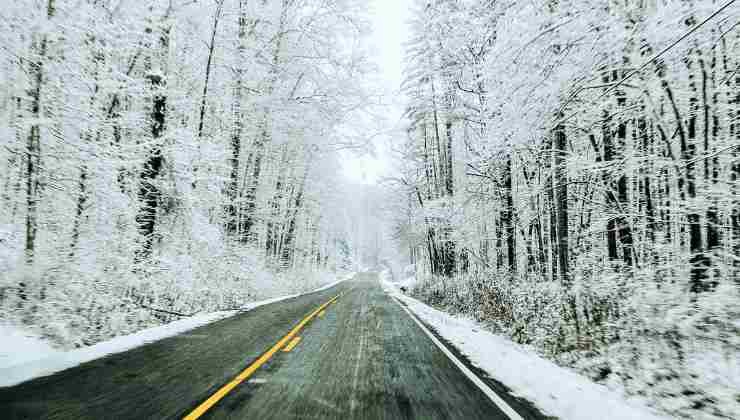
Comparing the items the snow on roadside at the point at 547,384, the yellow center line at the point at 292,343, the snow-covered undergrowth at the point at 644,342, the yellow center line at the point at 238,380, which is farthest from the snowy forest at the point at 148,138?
the snow-covered undergrowth at the point at 644,342

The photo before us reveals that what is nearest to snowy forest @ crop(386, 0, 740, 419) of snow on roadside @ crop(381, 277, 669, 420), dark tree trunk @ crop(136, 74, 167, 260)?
snow on roadside @ crop(381, 277, 669, 420)

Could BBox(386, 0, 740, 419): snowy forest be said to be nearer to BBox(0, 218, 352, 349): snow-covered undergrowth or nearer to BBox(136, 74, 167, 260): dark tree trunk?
BBox(0, 218, 352, 349): snow-covered undergrowth

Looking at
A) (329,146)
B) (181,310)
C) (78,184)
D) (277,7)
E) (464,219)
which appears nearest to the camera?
(78,184)

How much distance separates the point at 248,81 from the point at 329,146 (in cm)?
417

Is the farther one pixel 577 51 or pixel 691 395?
pixel 577 51

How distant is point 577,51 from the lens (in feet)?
20.1

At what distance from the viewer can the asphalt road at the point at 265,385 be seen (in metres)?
3.94

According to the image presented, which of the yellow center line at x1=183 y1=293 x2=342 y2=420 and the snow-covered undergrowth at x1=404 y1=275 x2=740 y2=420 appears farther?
the snow-covered undergrowth at x1=404 y1=275 x2=740 y2=420

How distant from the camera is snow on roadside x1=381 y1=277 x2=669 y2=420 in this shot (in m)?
4.29

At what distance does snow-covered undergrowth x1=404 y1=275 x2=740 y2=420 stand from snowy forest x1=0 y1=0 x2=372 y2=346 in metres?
7.60

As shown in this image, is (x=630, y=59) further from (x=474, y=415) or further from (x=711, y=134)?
(x=474, y=415)

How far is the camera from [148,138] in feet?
→ 31.7

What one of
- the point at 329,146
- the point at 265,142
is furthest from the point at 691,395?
the point at 265,142

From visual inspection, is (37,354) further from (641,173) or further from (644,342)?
(641,173)
